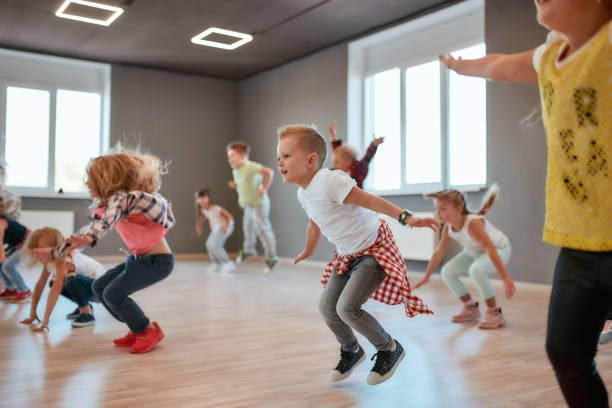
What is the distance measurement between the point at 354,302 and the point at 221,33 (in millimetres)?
5073

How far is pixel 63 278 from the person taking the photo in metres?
2.63

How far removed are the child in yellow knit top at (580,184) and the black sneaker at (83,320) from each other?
2.40 m

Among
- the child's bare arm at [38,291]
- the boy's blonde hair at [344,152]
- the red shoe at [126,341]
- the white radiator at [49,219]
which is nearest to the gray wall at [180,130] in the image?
the white radiator at [49,219]

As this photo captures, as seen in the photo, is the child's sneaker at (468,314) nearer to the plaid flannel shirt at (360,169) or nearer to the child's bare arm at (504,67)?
the plaid flannel shirt at (360,169)

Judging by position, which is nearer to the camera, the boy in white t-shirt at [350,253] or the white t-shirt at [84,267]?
the boy in white t-shirt at [350,253]

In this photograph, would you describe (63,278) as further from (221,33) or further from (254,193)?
(221,33)

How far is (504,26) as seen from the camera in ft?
15.4

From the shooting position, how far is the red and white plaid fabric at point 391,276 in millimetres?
1725

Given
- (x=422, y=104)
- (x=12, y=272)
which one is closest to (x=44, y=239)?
(x=12, y=272)

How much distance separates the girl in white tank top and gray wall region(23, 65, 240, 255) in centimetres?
531

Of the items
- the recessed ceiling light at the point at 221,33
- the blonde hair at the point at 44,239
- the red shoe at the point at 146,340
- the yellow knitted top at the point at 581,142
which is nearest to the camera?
the yellow knitted top at the point at 581,142

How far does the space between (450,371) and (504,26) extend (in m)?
3.67

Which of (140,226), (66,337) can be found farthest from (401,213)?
(66,337)

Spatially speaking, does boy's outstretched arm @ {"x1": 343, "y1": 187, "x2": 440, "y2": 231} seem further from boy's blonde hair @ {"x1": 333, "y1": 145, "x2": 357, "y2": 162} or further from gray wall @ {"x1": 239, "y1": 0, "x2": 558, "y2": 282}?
gray wall @ {"x1": 239, "y1": 0, "x2": 558, "y2": 282}
